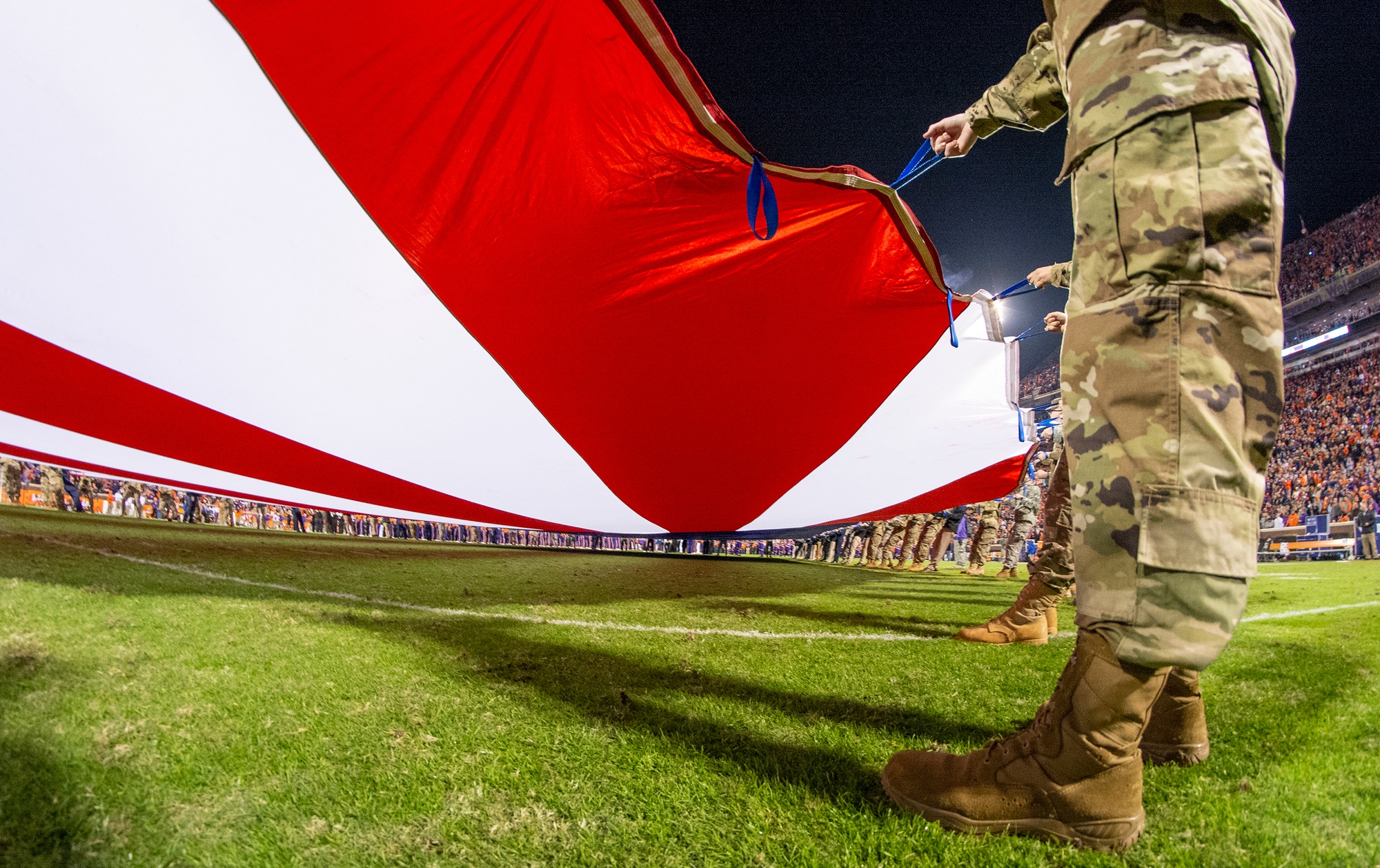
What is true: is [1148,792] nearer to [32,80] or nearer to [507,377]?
[507,377]

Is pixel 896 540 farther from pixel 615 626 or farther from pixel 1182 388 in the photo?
pixel 1182 388

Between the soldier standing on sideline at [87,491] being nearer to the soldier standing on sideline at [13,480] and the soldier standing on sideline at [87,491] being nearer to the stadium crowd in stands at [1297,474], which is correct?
the stadium crowd in stands at [1297,474]

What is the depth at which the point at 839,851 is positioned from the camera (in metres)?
0.83

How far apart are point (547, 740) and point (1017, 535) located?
10.0 metres

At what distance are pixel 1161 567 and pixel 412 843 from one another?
1.15 m

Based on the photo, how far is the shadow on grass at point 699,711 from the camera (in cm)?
109

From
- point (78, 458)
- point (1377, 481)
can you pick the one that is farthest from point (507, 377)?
point (1377, 481)

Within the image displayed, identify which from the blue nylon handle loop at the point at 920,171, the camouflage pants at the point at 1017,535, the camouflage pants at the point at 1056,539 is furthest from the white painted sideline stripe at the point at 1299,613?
the camouflage pants at the point at 1017,535

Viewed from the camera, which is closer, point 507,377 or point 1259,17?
point 1259,17

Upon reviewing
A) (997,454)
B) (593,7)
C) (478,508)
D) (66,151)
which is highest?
(593,7)

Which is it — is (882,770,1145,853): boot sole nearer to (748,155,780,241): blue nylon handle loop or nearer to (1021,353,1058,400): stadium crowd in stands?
(748,155,780,241): blue nylon handle loop

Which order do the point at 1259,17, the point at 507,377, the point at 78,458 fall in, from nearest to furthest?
the point at 1259,17, the point at 507,377, the point at 78,458

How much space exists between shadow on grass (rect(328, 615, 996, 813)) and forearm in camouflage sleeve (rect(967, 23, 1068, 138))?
1.50m

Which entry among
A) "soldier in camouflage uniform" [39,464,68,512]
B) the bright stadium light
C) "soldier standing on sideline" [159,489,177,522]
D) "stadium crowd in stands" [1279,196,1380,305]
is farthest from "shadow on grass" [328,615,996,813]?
"stadium crowd in stands" [1279,196,1380,305]
